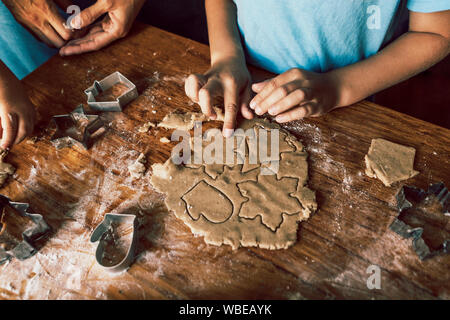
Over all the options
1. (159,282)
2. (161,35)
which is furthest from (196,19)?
(159,282)

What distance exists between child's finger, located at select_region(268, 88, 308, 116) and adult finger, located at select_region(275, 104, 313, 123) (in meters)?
0.03

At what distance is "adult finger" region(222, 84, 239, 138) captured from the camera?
94 cm

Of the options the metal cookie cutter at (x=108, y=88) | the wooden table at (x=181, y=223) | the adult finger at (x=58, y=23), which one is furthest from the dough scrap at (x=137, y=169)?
the adult finger at (x=58, y=23)

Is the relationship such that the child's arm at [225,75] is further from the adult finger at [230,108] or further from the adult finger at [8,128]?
the adult finger at [8,128]

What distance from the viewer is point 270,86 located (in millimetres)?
925

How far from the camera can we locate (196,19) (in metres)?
1.97

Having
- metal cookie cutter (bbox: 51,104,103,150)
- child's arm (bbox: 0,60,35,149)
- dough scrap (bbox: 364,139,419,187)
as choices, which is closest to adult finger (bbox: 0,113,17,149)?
child's arm (bbox: 0,60,35,149)

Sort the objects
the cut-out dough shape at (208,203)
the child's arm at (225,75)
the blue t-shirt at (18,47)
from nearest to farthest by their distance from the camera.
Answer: the cut-out dough shape at (208,203)
the child's arm at (225,75)
the blue t-shirt at (18,47)

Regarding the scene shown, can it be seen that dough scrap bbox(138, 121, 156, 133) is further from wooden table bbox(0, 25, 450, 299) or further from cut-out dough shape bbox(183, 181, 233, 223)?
cut-out dough shape bbox(183, 181, 233, 223)

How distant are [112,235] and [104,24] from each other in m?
0.91

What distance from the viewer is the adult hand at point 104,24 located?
1.14 metres

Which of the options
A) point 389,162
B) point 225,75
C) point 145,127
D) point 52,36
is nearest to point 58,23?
point 52,36

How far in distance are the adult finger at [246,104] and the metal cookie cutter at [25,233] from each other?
70cm
